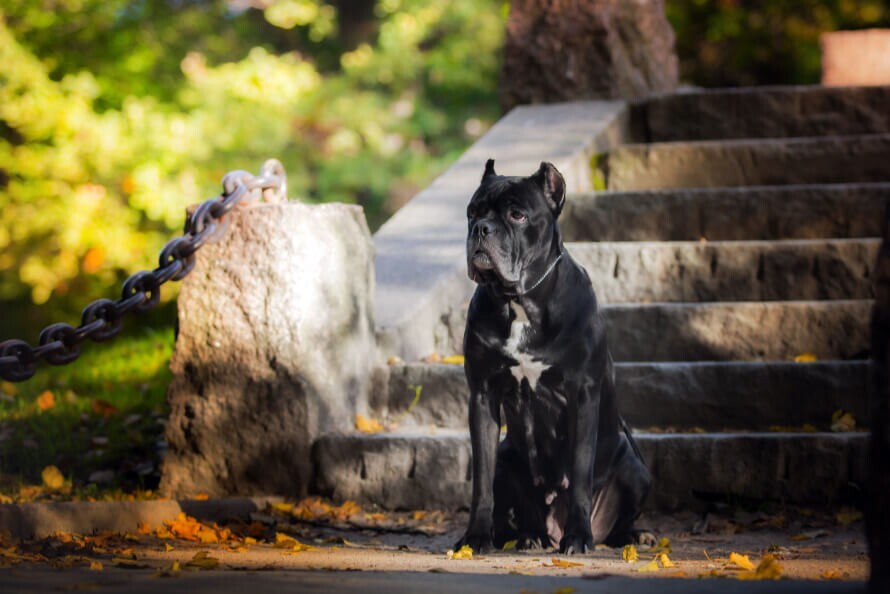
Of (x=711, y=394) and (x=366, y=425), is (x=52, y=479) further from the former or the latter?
(x=711, y=394)

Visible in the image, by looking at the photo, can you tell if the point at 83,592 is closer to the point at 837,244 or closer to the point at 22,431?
the point at 22,431

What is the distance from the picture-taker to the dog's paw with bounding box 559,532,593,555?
145 inches

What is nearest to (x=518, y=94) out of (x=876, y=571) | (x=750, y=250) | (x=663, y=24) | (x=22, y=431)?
(x=663, y=24)

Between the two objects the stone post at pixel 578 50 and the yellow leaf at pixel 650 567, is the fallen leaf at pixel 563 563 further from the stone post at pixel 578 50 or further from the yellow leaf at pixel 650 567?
the stone post at pixel 578 50

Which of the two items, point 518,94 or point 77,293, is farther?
point 77,293

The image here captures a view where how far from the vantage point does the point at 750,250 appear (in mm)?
5938

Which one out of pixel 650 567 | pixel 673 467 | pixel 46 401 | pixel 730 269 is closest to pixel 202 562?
pixel 650 567

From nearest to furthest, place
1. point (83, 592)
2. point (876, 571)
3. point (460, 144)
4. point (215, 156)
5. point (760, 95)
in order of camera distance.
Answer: point (876, 571) < point (83, 592) < point (760, 95) < point (215, 156) < point (460, 144)

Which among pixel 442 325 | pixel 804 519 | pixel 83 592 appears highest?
pixel 442 325

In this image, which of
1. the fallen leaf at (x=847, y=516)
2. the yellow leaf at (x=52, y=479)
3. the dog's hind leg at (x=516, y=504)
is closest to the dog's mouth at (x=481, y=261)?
the dog's hind leg at (x=516, y=504)

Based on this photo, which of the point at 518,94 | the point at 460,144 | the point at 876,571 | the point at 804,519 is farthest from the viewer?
the point at 460,144

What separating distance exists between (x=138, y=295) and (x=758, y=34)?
12.6 metres

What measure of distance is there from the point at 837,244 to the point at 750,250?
409mm

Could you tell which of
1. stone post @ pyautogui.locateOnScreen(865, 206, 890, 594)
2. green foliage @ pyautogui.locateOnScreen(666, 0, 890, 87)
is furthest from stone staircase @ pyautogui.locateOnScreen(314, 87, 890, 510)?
green foliage @ pyautogui.locateOnScreen(666, 0, 890, 87)
